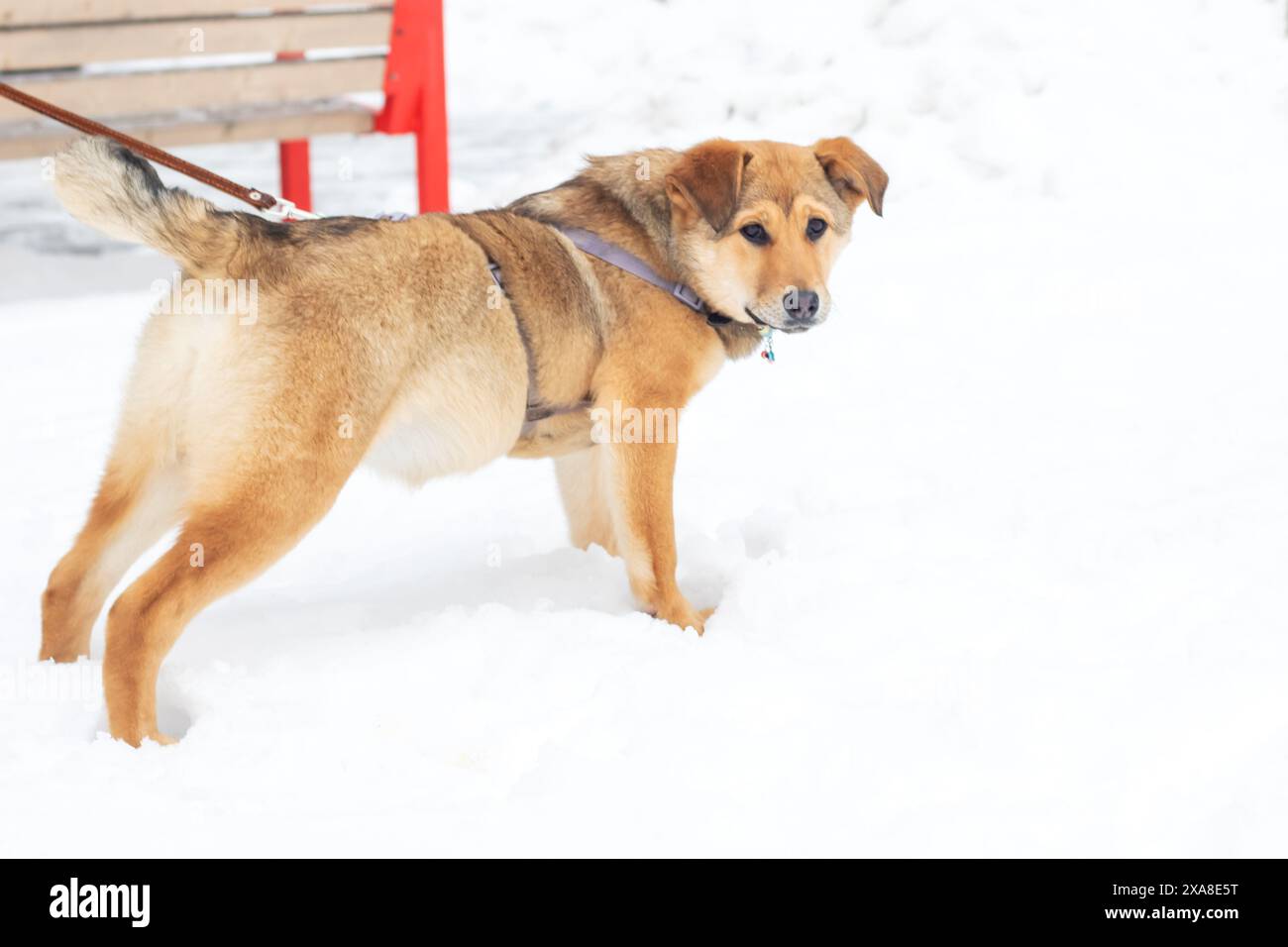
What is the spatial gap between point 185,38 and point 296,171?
4.69 feet

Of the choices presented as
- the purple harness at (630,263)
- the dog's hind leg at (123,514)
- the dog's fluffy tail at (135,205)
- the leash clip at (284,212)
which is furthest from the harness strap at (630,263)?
the dog's hind leg at (123,514)

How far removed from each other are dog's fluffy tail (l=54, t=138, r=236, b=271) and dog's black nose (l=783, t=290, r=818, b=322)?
4.92 feet

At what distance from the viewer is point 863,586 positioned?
13.1 feet

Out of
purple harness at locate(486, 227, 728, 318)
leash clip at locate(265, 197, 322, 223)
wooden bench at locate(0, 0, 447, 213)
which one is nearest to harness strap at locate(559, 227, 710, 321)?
purple harness at locate(486, 227, 728, 318)

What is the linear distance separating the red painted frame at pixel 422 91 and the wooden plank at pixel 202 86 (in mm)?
129

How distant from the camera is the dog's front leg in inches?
161

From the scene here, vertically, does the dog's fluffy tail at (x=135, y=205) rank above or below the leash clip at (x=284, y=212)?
above

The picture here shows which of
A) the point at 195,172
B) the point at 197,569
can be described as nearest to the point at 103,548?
the point at 197,569

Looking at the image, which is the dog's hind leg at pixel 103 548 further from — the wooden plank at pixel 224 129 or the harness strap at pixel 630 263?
the wooden plank at pixel 224 129

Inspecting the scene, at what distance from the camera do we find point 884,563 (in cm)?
417

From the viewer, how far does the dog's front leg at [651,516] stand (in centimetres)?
409

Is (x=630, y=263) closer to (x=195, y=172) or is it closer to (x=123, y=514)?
(x=195, y=172)

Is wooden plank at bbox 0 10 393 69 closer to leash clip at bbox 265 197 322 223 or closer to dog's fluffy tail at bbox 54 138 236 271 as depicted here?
leash clip at bbox 265 197 322 223
